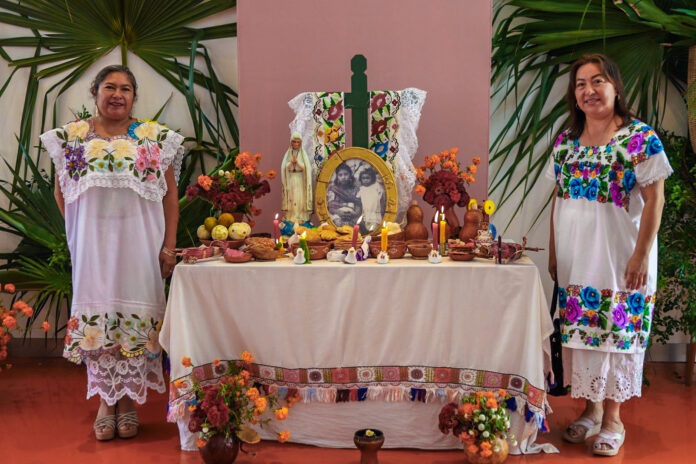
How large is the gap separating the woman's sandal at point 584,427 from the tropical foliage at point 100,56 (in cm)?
276

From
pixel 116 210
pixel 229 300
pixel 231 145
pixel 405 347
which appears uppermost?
pixel 231 145

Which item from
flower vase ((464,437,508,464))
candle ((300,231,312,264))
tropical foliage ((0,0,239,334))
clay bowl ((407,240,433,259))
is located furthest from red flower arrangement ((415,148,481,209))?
tropical foliage ((0,0,239,334))

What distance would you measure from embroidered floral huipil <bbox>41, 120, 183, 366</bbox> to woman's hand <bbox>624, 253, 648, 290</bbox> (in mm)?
2417

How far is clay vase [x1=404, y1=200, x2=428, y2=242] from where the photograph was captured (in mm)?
3578

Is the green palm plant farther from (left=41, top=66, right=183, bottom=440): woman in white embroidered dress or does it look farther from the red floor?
(left=41, top=66, right=183, bottom=440): woman in white embroidered dress

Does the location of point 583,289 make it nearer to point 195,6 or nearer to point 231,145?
point 231,145

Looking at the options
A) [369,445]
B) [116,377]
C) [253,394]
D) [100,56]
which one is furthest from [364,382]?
[100,56]

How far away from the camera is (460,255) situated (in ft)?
10.7

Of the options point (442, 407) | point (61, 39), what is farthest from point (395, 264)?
point (61, 39)

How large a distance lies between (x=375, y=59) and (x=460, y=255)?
1.54 m

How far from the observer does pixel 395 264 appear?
10.6 feet

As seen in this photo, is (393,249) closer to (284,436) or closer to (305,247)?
(305,247)

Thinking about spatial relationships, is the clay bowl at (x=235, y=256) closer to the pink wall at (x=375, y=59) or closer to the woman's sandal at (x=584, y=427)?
the pink wall at (x=375, y=59)

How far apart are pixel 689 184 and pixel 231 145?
3.28 meters
